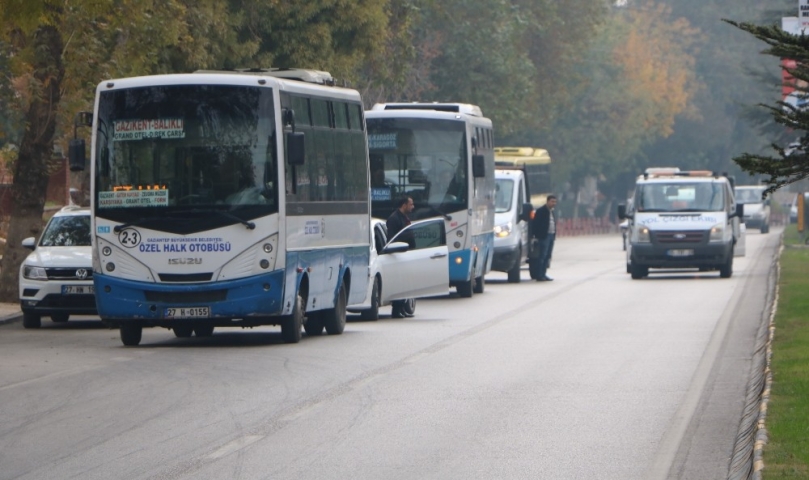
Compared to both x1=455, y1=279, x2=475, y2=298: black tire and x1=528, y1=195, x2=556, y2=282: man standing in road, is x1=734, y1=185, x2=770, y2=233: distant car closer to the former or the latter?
x1=528, y1=195, x2=556, y2=282: man standing in road

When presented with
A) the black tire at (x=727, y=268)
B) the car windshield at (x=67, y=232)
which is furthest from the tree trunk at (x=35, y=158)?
the black tire at (x=727, y=268)

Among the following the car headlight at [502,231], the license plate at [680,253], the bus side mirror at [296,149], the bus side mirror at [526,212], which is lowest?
the license plate at [680,253]

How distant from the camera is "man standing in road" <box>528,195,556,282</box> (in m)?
35.0

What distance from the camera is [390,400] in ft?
43.3

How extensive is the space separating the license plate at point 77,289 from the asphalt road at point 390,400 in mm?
684

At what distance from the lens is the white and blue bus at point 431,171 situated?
28500 mm

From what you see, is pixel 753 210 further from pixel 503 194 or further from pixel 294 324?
pixel 294 324

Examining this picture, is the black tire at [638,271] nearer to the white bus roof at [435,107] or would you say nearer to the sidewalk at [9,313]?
the white bus roof at [435,107]

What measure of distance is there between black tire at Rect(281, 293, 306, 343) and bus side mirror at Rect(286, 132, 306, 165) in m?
1.65

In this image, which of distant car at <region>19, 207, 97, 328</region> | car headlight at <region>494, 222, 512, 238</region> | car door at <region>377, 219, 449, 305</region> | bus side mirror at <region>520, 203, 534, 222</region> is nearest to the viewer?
distant car at <region>19, 207, 97, 328</region>

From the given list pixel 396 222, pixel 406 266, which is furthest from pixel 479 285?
pixel 406 266

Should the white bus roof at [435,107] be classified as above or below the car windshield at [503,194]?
above

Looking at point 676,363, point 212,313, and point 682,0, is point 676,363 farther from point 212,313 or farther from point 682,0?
point 682,0

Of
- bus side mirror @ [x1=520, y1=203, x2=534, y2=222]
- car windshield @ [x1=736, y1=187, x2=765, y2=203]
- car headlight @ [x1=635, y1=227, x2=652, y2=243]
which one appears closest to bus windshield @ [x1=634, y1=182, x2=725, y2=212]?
car headlight @ [x1=635, y1=227, x2=652, y2=243]
